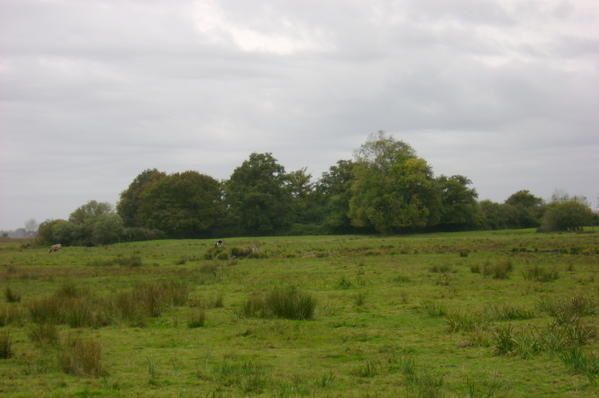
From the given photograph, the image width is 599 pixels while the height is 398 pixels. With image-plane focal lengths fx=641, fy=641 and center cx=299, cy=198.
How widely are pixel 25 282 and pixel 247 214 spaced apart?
67556 mm

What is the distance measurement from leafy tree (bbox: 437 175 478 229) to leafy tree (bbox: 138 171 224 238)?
3266cm

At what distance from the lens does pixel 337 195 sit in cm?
9762

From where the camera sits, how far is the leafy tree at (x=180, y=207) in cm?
9175

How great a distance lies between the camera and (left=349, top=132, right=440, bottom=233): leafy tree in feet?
268

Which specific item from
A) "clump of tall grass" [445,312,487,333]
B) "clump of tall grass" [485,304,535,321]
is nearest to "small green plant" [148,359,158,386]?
"clump of tall grass" [445,312,487,333]

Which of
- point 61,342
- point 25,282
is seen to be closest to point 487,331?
point 61,342

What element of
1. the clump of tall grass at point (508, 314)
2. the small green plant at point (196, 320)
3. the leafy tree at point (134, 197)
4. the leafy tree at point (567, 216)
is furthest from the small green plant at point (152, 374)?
the leafy tree at point (134, 197)

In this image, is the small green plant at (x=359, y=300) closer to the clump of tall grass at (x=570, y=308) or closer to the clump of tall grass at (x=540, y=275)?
the clump of tall grass at (x=570, y=308)

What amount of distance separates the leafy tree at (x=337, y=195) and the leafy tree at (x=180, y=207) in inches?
660

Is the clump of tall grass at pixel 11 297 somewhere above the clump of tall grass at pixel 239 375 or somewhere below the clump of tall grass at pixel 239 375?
above

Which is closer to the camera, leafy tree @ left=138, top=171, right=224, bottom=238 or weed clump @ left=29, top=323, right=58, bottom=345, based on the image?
weed clump @ left=29, top=323, right=58, bottom=345

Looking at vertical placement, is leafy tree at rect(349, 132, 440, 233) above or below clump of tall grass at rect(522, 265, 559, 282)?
above

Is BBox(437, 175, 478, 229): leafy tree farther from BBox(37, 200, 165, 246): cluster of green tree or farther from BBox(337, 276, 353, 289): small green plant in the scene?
BBox(337, 276, 353, 289): small green plant

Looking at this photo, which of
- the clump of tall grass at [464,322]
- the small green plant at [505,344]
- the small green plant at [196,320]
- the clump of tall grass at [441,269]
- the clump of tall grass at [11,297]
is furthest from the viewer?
the clump of tall grass at [441,269]
